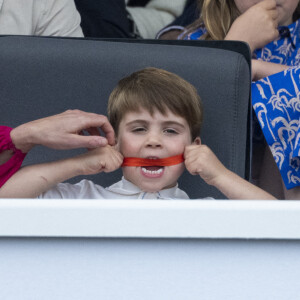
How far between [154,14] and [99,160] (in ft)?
5.44

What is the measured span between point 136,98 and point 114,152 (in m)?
0.15

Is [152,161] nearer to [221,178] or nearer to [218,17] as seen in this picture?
[221,178]

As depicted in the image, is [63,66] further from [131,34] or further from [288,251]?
[131,34]

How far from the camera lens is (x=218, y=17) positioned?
194 cm

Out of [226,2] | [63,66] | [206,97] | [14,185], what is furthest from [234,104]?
[226,2]

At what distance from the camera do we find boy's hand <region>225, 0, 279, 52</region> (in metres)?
1.76

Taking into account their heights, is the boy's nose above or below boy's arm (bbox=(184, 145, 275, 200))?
above

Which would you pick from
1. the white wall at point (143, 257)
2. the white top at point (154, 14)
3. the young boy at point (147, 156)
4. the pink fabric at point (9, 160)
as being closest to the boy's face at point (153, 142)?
the young boy at point (147, 156)

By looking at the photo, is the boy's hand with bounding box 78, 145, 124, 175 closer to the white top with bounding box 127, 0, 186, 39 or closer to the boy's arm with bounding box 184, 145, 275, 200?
the boy's arm with bounding box 184, 145, 275, 200

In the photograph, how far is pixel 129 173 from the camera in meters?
1.32

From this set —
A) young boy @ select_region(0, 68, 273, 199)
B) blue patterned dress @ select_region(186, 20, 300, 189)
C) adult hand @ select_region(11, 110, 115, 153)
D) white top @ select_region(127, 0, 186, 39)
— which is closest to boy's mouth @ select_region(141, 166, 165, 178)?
young boy @ select_region(0, 68, 273, 199)

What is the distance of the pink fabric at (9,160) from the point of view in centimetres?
128

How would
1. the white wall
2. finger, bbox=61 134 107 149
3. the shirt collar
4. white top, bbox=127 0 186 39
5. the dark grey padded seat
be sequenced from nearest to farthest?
the white wall
finger, bbox=61 134 107 149
the dark grey padded seat
the shirt collar
white top, bbox=127 0 186 39

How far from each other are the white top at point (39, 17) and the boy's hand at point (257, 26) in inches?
21.2
